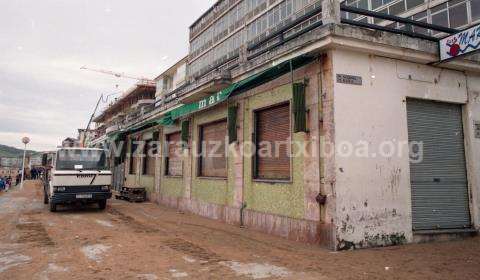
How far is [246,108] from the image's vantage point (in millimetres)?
10430

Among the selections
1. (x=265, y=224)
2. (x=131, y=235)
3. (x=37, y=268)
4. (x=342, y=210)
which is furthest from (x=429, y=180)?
(x=37, y=268)

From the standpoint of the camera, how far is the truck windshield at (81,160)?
12.6m

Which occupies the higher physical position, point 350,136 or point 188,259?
point 350,136

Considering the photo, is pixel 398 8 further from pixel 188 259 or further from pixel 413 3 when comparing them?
pixel 188 259

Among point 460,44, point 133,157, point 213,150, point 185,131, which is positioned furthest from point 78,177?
point 460,44

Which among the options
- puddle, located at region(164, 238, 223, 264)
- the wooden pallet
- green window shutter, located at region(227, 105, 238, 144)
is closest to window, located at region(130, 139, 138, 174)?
the wooden pallet

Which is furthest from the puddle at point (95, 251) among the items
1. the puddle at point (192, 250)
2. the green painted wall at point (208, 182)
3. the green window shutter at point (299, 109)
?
the green window shutter at point (299, 109)

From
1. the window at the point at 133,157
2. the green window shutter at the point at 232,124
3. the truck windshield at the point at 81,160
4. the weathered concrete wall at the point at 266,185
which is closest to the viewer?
the weathered concrete wall at the point at 266,185

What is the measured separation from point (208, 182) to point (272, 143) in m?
3.81

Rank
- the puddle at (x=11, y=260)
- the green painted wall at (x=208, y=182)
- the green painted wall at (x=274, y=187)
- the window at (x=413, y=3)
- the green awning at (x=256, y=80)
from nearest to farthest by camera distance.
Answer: the puddle at (x=11, y=260), the green awning at (x=256, y=80), the green painted wall at (x=274, y=187), the green painted wall at (x=208, y=182), the window at (x=413, y=3)

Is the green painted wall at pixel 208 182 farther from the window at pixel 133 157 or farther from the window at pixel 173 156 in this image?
the window at pixel 133 157

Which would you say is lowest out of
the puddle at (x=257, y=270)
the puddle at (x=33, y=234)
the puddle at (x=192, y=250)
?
the puddle at (x=257, y=270)

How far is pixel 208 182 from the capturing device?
1236cm

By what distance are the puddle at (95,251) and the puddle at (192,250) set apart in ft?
4.33
